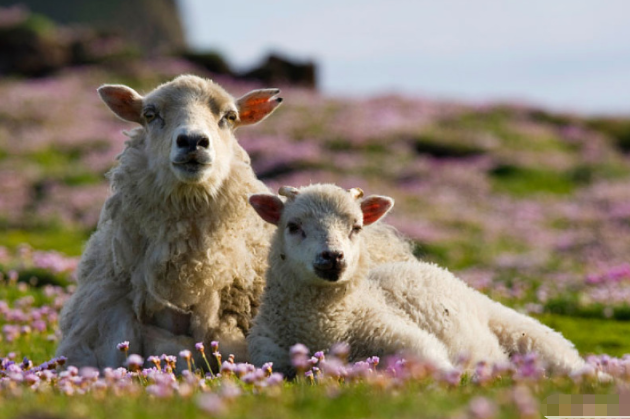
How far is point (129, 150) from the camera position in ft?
25.3

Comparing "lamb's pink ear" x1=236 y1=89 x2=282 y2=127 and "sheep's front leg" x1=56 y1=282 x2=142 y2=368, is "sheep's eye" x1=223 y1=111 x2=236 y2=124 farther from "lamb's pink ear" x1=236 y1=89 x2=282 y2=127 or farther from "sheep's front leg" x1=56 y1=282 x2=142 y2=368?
"sheep's front leg" x1=56 y1=282 x2=142 y2=368

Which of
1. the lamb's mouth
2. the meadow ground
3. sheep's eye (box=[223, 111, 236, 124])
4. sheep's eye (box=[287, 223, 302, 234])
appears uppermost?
sheep's eye (box=[223, 111, 236, 124])

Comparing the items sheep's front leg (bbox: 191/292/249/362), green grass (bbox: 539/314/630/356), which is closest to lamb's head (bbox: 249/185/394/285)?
sheep's front leg (bbox: 191/292/249/362)

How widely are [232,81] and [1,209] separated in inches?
700

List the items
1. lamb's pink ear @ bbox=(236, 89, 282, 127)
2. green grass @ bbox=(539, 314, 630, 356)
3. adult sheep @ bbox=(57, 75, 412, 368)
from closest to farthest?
adult sheep @ bbox=(57, 75, 412, 368), lamb's pink ear @ bbox=(236, 89, 282, 127), green grass @ bbox=(539, 314, 630, 356)

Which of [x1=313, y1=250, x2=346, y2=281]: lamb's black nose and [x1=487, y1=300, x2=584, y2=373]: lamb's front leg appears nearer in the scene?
[x1=313, y1=250, x2=346, y2=281]: lamb's black nose

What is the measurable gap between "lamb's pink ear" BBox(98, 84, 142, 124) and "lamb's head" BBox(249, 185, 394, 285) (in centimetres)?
161

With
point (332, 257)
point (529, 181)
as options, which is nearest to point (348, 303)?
point (332, 257)

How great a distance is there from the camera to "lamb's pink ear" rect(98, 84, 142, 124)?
7777mm

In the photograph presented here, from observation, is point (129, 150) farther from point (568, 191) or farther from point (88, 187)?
point (568, 191)

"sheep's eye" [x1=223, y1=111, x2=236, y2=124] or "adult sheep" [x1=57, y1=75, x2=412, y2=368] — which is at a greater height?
"sheep's eye" [x1=223, y1=111, x2=236, y2=124]

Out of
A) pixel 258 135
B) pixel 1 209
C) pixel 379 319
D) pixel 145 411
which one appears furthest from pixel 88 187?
pixel 145 411

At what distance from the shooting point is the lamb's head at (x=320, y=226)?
6.35 m

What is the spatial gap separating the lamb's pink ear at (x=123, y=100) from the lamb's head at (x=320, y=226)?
1613mm
